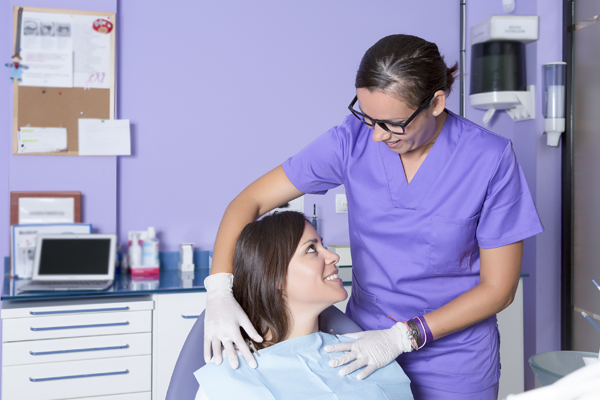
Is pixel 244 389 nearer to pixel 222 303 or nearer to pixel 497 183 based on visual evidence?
pixel 222 303

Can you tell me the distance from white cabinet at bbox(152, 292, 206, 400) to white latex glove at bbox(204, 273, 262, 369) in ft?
3.04

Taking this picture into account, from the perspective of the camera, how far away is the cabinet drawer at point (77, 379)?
6.35ft

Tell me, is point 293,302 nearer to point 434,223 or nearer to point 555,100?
point 434,223

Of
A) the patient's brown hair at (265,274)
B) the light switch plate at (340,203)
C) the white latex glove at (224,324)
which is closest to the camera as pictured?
the white latex glove at (224,324)

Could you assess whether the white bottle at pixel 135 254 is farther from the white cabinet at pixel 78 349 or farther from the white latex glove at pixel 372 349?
the white latex glove at pixel 372 349

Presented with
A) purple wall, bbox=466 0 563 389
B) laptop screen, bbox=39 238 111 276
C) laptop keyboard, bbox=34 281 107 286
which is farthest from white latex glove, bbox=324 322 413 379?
purple wall, bbox=466 0 563 389

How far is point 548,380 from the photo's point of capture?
100 centimetres

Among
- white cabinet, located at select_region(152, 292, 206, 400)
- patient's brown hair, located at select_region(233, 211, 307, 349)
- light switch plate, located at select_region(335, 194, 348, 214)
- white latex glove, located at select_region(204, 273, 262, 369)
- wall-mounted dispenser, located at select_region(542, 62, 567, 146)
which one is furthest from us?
light switch plate, located at select_region(335, 194, 348, 214)

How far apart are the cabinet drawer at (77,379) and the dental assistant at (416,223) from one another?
1027 mm

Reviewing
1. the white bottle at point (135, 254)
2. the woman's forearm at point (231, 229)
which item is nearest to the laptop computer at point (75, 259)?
the white bottle at point (135, 254)

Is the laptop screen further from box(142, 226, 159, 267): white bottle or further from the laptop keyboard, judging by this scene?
box(142, 226, 159, 267): white bottle

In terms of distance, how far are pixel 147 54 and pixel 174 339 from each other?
1325 mm

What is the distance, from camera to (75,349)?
6.54ft

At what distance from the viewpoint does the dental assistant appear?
45.3 inches
